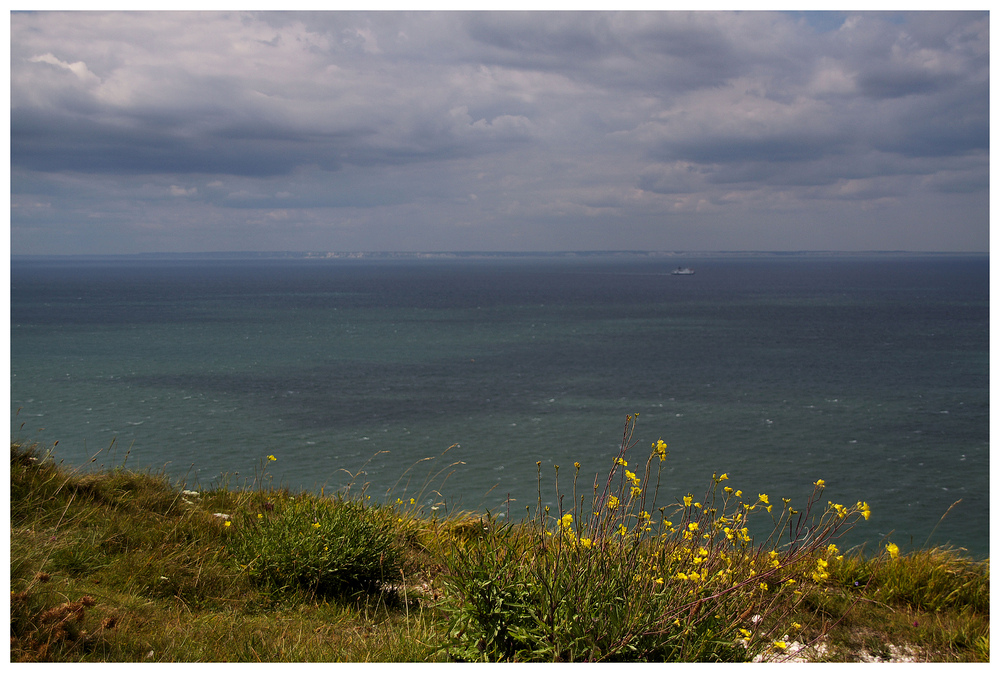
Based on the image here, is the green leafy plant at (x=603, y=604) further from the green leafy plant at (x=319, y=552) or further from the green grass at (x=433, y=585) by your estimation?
the green leafy plant at (x=319, y=552)

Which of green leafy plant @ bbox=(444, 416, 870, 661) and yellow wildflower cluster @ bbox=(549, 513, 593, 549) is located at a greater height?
yellow wildflower cluster @ bbox=(549, 513, 593, 549)

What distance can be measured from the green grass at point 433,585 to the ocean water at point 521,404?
781mm

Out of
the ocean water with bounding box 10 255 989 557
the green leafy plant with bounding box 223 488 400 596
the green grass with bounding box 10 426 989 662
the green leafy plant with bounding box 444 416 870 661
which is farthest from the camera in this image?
→ the ocean water with bounding box 10 255 989 557

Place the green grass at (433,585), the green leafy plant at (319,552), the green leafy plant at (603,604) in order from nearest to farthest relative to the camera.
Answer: the green leafy plant at (603,604) < the green grass at (433,585) < the green leafy plant at (319,552)

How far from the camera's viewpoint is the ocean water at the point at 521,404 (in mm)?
18438

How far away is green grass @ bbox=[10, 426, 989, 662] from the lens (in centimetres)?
364

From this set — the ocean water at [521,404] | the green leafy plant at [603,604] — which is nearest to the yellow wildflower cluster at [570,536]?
the green leafy plant at [603,604]

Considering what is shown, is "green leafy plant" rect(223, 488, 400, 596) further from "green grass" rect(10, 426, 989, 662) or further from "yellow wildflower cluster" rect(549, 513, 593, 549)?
"yellow wildflower cluster" rect(549, 513, 593, 549)

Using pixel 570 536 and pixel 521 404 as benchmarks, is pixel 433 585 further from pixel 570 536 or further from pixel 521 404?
pixel 521 404

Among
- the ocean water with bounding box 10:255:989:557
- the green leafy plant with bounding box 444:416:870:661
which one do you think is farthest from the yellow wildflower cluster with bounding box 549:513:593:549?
the ocean water with bounding box 10:255:989:557

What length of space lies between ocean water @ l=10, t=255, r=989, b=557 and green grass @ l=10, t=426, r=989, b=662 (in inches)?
30.8

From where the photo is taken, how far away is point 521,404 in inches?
1163

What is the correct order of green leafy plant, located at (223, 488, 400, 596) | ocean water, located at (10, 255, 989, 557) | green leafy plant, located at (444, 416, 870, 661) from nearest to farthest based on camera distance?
green leafy plant, located at (444, 416, 870, 661)
green leafy plant, located at (223, 488, 400, 596)
ocean water, located at (10, 255, 989, 557)

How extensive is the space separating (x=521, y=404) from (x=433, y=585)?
2441 cm
